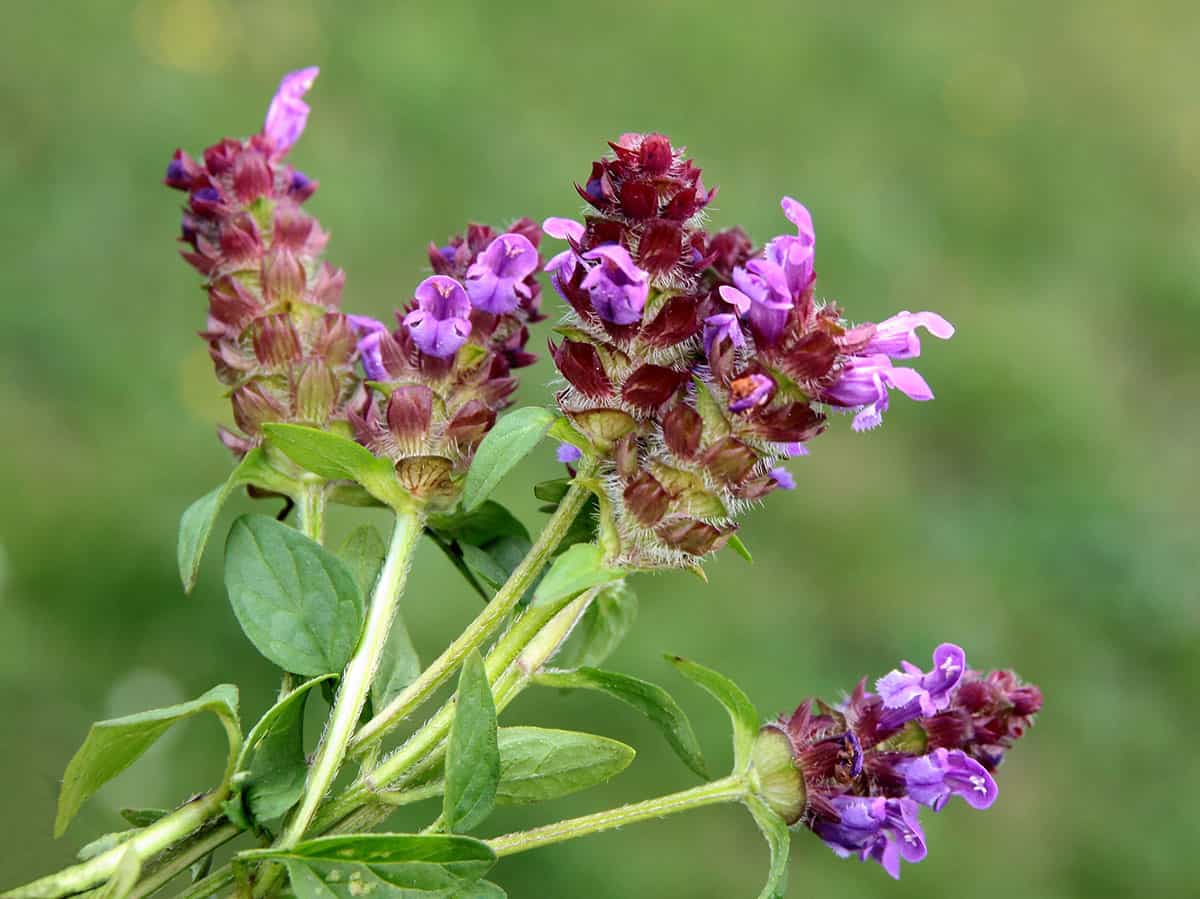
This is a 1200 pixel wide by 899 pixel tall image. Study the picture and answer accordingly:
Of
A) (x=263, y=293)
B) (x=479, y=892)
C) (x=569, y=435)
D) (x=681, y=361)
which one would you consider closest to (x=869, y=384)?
(x=681, y=361)

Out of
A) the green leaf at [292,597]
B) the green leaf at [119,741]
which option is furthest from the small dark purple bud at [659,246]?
the green leaf at [119,741]

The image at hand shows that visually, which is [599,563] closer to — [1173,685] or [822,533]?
[822,533]

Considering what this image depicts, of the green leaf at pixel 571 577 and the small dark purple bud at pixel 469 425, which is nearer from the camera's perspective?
the green leaf at pixel 571 577

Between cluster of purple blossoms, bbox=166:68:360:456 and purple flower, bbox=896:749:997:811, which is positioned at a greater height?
cluster of purple blossoms, bbox=166:68:360:456

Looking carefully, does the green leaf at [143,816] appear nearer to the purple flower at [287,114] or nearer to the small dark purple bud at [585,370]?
the small dark purple bud at [585,370]

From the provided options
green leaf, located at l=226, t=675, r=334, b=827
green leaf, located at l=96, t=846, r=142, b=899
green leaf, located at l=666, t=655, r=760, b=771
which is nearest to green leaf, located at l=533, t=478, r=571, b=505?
green leaf, located at l=666, t=655, r=760, b=771

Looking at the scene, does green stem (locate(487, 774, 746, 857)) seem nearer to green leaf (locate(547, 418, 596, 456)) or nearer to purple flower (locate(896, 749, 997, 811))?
purple flower (locate(896, 749, 997, 811))
